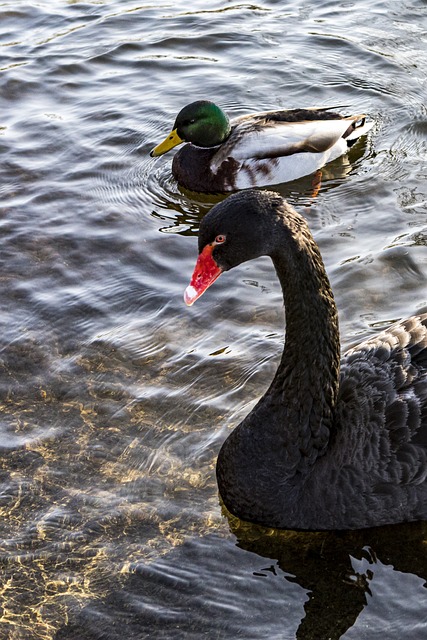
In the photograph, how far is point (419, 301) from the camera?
702 centimetres

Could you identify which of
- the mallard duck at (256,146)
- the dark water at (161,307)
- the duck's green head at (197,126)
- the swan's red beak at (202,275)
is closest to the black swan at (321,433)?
the swan's red beak at (202,275)

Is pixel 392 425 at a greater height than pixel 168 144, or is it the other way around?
pixel 168 144

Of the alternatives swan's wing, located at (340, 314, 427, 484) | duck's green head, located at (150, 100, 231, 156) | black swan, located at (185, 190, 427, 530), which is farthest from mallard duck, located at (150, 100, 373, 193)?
black swan, located at (185, 190, 427, 530)

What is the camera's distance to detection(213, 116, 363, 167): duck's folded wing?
360 inches

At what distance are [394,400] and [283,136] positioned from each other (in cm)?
448

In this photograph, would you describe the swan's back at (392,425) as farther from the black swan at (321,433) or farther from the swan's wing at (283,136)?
the swan's wing at (283,136)

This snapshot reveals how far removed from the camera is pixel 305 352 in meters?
5.11

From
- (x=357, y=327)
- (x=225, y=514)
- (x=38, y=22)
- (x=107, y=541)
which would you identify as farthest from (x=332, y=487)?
(x=38, y=22)

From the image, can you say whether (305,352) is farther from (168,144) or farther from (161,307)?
(168,144)

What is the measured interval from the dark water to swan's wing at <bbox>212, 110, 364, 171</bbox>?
33cm

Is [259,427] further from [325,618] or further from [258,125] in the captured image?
[258,125]

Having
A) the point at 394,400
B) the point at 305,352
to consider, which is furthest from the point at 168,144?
the point at 394,400

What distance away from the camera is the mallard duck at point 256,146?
9133 mm

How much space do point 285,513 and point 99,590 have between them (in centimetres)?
103
